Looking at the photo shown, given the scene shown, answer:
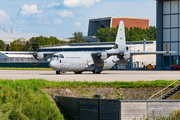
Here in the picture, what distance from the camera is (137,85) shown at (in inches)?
893

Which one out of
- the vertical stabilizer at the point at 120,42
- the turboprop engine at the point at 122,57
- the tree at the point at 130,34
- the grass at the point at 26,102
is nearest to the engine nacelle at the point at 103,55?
the turboprop engine at the point at 122,57

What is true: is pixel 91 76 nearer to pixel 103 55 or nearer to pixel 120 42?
pixel 103 55

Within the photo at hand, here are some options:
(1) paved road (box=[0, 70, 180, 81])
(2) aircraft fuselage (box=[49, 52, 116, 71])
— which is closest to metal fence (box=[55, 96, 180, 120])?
(1) paved road (box=[0, 70, 180, 81])

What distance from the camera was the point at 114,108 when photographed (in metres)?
15.8

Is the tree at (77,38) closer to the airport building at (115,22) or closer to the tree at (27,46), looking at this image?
the airport building at (115,22)

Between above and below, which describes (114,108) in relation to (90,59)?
below

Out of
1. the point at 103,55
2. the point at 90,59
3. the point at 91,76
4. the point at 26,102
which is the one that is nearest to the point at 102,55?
the point at 103,55

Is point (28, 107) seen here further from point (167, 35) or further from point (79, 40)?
point (79, 40)

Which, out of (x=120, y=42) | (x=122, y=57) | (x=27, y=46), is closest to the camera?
(x=122, y=57)

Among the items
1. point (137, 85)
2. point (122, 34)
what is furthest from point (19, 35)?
point (137, 85)

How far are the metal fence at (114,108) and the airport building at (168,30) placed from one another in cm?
4986

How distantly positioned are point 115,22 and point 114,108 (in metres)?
135

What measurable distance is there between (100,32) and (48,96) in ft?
383

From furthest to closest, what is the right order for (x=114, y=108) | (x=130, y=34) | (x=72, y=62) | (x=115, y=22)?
(x=115, y=22)
(x=130, y=34)
(x=72, y=62)
(x=114, y=108)
